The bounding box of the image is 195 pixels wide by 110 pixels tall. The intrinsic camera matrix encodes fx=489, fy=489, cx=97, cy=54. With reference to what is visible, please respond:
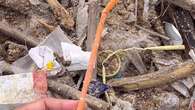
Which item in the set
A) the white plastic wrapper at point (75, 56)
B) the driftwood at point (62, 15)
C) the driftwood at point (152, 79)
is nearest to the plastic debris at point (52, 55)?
the white plastic wrapper at point (75, 56)

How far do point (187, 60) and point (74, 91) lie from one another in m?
0.99

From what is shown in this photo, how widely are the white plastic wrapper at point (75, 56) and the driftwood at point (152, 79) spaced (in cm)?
26

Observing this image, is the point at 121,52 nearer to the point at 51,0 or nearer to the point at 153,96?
the point at 153,96

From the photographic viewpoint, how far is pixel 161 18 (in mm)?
4234

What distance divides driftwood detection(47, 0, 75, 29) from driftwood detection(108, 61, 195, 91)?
0.59 metres

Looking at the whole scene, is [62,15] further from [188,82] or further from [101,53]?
[188,82]

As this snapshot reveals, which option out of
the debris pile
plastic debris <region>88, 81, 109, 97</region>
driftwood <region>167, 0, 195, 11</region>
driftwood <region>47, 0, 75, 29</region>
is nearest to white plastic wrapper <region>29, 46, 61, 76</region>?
the debris pile

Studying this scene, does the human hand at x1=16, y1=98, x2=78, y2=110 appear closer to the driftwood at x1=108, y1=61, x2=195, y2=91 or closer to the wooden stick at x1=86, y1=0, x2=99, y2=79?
the driftwood at x1=108, y1=61, x2=195, y2=91

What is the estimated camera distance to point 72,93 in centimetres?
351

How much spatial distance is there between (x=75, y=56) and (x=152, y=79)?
615 mm

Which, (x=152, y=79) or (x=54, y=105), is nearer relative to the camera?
(x=54, y=105)

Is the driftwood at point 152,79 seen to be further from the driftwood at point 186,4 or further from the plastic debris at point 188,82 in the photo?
the driftwood at point 186,4

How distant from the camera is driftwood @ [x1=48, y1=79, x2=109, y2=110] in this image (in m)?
3.41

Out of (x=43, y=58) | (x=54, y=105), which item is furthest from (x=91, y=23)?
(x=54, y=105)
